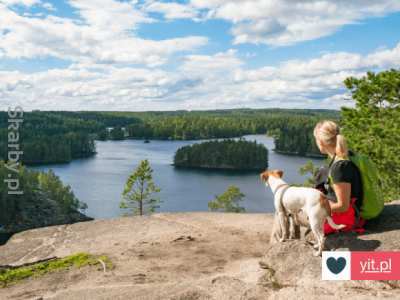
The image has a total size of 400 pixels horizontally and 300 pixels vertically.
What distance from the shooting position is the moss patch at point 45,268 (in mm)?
5766

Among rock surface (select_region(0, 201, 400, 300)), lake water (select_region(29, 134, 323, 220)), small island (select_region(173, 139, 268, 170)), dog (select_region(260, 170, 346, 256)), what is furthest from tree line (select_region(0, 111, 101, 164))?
dog (select_region(260, 170, 346, 256))

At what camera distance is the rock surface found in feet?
14.1

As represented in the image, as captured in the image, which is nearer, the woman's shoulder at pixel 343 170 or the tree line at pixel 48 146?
the woman's shoulder at pixel 343 170

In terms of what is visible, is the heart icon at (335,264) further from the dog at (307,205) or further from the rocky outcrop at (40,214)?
the rocky outcrop at (40,214)

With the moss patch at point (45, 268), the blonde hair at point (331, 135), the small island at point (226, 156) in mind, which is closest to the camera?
the blonde hair at point (331, 135)

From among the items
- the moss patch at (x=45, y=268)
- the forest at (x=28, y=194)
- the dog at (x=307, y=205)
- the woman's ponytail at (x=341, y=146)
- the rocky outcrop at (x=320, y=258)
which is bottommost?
the forest at (x=28, y=194)

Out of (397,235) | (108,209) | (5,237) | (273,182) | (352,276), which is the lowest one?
(5,237)

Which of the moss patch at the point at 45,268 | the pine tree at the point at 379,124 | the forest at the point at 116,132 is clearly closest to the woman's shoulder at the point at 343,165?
the moss patch at the point at 45,268

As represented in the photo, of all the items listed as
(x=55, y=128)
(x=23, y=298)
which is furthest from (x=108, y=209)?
(x=55, y=128)

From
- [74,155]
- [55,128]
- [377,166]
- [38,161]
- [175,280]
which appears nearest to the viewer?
[175,280]

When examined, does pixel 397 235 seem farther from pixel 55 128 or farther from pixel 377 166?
pixel 55 128

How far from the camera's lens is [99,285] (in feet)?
17.0

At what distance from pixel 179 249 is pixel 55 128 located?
504 ft

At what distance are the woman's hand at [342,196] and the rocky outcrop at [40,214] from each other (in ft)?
168
